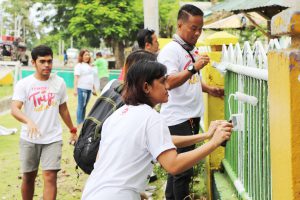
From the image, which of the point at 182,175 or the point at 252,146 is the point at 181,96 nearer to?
the point at 182,175

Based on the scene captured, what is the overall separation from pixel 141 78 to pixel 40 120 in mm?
2501

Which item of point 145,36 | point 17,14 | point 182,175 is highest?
point 17,14

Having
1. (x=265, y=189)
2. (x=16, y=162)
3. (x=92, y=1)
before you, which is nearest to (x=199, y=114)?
(x=265, y=189)

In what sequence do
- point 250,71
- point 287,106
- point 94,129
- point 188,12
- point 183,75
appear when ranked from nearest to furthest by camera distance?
point 287,106 → point 250,71 → point 94,129 → point 183,75 → point 188,12

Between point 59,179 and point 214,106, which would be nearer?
point 214,106

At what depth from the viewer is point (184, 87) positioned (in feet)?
12.8

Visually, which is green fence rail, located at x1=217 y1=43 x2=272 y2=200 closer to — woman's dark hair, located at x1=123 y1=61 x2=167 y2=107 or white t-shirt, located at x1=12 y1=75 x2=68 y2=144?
woman's dark hair, located at x1=123 y1=61 x2=167 y2=107

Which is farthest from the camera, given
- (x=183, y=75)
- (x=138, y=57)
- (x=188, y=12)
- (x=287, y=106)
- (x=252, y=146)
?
(x=188, y=12)

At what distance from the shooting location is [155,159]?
2.36 meters

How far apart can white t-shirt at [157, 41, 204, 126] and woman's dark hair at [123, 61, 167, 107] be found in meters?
1.32

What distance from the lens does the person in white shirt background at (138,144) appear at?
2322 millimetres

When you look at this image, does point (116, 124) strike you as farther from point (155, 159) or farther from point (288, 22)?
point (288, 22)

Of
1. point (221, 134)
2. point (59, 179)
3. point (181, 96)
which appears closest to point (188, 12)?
point (181, 96)

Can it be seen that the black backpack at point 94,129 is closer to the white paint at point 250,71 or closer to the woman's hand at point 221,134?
the white paint at point 250,71
